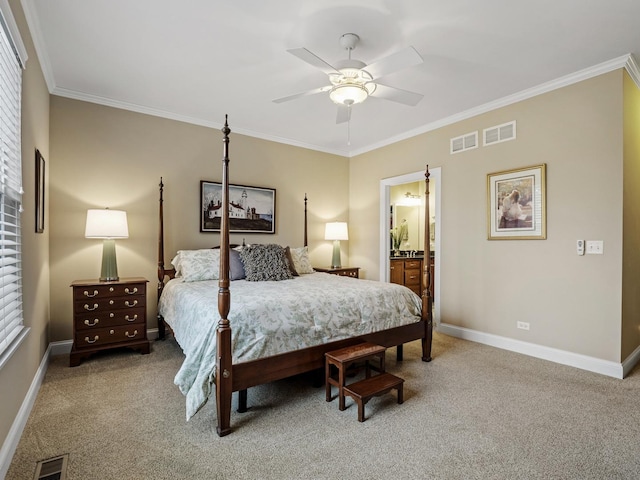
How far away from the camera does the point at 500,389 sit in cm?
271

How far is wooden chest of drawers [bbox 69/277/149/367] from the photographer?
3.19m

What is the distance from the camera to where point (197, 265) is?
12.2 ft

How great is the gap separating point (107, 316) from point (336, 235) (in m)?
3.08

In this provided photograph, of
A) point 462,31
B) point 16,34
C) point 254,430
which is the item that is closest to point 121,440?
point 254,430

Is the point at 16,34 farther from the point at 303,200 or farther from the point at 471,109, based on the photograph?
the point at 471,109

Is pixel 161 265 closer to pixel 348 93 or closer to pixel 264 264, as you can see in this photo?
pixel 264 264

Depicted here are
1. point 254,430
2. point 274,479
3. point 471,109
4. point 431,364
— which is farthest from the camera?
point 471,109

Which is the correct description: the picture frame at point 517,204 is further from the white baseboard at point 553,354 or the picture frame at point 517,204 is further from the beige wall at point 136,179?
A: the beige wall at point 136,179

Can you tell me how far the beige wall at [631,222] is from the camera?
9.68 feet

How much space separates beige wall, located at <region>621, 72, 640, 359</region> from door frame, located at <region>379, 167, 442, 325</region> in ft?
5.95

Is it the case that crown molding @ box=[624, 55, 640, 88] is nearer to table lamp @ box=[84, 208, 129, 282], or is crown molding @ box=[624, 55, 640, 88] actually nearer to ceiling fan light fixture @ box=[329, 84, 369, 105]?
ceiling fan light fixture @ box=[329, 84, 369, 105]

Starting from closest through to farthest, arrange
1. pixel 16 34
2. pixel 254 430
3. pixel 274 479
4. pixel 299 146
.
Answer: pixel 274 479
pixel 16 34
pixel 254 430
pixel 299 146

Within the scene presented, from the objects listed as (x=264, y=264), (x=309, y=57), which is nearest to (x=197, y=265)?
(x=264, y=264)

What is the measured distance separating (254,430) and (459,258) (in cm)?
311
